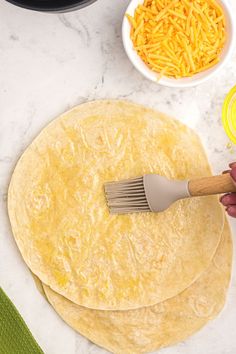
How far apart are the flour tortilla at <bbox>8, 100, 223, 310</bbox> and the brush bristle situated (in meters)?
0.04

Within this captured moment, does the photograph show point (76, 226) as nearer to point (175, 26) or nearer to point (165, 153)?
point (165, 153)

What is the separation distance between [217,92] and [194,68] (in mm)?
164

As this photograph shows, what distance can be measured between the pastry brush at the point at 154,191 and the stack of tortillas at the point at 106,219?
0.05 metres

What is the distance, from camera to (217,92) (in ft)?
6.53

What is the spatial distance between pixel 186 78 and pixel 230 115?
0.70 ft

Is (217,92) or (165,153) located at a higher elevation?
(217,92)


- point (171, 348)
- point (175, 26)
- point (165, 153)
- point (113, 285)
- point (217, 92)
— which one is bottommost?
point (171, 348)

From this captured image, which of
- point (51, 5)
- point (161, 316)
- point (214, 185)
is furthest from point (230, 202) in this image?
point (51, 5)

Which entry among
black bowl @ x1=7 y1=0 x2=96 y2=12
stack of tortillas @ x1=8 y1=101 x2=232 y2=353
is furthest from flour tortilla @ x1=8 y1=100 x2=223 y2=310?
black bowl @ x1=7 y1=0 x2=96 y2=12

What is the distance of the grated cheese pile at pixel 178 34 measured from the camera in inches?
72.1

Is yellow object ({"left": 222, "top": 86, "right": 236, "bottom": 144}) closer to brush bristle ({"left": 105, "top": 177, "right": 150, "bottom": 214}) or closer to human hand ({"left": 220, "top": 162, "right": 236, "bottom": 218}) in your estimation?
human hand ({"left": 220, "top": 162, "right": 236, "bottom": 218})

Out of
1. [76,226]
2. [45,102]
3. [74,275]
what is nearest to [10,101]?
[45,102]

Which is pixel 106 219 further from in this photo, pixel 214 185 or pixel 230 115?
pixel 230 115

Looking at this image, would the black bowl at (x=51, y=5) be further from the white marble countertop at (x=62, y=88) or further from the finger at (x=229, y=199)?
the finger at (x=229, y=199)
